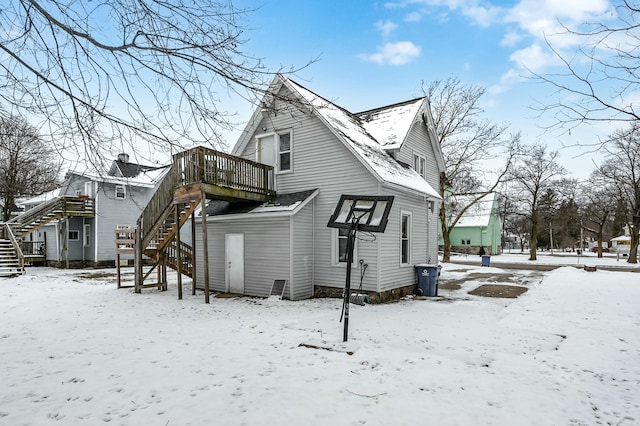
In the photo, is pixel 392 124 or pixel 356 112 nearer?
pixel 392 124

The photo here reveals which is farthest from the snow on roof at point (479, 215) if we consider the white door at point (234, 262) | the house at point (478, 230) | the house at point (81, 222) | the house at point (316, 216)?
the white door at point (234, 262)

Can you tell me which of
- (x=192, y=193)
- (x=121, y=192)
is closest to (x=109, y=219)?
(x=121, y=192)

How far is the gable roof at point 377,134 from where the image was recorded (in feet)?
37.2

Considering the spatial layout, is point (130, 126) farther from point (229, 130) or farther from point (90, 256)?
point (90, 256)

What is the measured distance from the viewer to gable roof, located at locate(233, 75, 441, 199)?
11.3 metres

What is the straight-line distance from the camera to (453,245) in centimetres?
4553

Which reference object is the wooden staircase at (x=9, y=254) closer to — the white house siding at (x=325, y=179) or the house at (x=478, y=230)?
the white house siding at (x=325, y=179)

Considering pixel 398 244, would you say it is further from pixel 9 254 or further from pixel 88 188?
pixel 88 188

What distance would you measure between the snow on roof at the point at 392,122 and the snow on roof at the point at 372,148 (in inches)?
2.3

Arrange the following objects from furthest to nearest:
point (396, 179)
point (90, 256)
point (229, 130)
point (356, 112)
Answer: point (90, 256), point (356, 112), point (396, 179), point (229, 130)

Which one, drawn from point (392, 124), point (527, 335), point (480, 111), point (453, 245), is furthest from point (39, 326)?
point (453, 245)

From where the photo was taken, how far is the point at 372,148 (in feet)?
42.5

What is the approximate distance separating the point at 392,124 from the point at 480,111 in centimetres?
1407

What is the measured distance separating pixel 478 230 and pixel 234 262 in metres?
37.5
